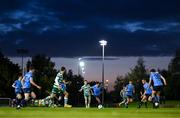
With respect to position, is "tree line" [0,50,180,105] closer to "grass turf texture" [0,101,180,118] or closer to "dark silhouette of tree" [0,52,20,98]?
"dark silhouette of tree" [0,52,20,98]

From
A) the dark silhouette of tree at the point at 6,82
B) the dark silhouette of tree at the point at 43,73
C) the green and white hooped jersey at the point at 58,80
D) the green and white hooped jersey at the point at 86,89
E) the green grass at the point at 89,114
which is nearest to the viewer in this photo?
the green grass at the point at 89,114

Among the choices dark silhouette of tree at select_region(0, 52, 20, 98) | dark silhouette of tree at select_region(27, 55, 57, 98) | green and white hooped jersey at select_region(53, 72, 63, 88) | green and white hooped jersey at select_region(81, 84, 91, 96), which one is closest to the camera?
green and white hooped jersey at select_region(53, 72, 63, 88)

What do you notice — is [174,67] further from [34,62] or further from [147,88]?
[147,88]

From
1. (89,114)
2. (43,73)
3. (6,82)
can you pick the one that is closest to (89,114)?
(89,114)

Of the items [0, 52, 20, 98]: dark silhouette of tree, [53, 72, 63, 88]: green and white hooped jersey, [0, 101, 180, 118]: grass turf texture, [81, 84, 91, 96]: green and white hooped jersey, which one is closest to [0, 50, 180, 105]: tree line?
[0, 52, 20, 98]: dark silhouette of tree

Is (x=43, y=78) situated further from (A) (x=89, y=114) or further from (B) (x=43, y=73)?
(A) (x=89, y=114)

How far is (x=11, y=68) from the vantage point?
370 ft

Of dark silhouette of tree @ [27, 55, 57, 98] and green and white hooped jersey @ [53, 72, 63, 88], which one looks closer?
green and white hooped jersey @ [53, 72, 63, 88]

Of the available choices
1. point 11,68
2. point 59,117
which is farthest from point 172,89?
point 59,117

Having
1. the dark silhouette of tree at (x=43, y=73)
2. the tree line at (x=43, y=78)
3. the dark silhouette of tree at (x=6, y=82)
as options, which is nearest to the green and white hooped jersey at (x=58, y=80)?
the tree line at (x=43, y=78)

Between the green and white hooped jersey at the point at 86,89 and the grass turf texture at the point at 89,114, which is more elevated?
the green and white hooped jersey at the point at 86,89

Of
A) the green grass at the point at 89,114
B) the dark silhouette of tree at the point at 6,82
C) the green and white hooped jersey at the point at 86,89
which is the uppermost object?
the dark silhouette of tree at the point at 6,82

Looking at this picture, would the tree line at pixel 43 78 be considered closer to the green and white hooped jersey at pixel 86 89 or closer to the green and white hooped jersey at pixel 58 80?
the green and white hooped jersey at pixel 86 89

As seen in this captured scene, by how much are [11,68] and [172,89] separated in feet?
131
